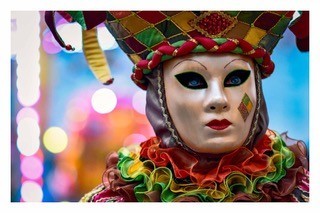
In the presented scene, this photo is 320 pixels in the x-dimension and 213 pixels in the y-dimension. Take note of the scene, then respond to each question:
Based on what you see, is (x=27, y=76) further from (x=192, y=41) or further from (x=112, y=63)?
(x=192, y=41)

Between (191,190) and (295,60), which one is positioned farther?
(295,60)

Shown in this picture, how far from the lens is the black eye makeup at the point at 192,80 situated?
4.88 feet

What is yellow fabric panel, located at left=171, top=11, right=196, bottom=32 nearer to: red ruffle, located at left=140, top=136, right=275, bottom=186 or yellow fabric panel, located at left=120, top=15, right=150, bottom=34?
yellow fabric panel, located at left=120, top=15, right=150, bottom=34

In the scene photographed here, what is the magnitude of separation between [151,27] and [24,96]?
0.41 meters

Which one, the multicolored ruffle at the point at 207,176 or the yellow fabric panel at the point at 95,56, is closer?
the multicolored ruffle at the point at 207,176

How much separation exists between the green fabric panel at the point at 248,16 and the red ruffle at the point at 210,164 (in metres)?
0.32

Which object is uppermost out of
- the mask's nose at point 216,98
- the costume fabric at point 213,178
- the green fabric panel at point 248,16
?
the green fabric panel at point 248,16

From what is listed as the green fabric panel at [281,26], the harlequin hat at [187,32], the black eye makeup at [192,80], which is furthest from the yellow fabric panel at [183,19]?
the green fabric panel at [281,26]

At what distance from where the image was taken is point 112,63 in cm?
168

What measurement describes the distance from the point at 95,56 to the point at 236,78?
413mm

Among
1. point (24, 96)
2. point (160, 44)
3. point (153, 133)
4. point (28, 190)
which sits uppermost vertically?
point (160, 44)

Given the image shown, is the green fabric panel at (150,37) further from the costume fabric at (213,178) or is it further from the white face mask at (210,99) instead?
the costume fabric at (213,178)

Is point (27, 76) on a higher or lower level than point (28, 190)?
higher

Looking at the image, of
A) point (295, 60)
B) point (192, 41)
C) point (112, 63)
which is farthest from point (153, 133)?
point (295, 60)
